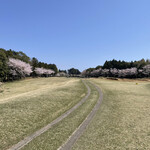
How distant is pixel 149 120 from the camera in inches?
295

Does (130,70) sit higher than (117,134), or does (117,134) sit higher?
(130,70)

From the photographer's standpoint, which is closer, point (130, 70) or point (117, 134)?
point (117, 134)

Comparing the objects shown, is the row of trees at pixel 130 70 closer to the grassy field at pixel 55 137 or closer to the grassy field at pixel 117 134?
the grassy field at pixel 117 134

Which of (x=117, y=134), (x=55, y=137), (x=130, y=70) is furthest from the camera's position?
(x=130, y=70)

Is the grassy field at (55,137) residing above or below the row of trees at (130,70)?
below

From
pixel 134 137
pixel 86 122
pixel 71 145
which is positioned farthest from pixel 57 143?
pixel 134 137

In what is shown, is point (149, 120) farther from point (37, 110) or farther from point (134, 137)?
point (37, 110)

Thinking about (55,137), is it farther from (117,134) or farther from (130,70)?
(130,70)

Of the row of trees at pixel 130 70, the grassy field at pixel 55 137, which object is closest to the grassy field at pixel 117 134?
the grassy field at pixel 55 137

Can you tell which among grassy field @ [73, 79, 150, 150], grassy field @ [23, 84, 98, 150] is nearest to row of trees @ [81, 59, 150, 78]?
grassy field @ [73, 79, 150, 150]

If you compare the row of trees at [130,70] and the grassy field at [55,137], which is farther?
the row of trees at [130,70]

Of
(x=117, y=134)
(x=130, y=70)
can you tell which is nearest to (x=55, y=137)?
(x=117, y=134)

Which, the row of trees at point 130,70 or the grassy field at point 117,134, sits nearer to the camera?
the grassy field at point 117,134

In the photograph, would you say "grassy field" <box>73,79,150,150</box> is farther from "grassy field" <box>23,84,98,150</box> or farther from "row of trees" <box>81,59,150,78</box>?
"row of trees" <box>81,59,150,78</box>
